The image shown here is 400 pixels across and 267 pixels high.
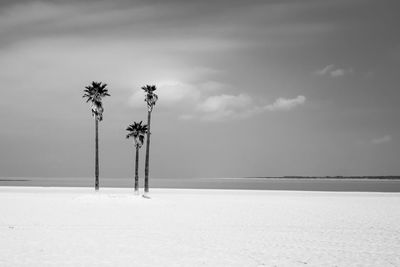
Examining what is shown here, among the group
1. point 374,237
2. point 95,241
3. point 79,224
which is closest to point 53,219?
point 79,224

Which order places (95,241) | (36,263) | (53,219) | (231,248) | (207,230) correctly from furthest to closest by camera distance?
(53,219), (207,230), (95,241), (231,248), (36,263)

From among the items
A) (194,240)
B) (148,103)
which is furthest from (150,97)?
(194,240)

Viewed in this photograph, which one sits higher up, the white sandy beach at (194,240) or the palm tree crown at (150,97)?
the palm tree crown at (150,97)

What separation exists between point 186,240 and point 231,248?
2.38m

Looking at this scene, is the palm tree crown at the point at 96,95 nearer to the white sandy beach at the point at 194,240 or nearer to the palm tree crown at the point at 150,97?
the palm tree crown at the point at 150,97

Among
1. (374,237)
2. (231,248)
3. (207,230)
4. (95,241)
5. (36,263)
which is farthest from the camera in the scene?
(207,230)

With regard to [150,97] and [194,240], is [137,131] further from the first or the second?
[194,240]

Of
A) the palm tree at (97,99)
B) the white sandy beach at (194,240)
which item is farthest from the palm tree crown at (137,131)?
the white sandy beach at (194,240)

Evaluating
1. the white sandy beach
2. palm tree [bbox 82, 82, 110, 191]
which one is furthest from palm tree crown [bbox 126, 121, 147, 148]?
the white sandy beach

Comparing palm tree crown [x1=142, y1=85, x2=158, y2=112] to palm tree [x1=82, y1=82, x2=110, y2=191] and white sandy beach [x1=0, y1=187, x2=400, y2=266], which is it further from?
white sandy beach [x1=0, y1=187, x2=400, y2=266]

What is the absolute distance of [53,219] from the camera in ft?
81.3

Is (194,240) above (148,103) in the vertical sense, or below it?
below

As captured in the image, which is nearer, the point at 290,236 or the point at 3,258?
the point at 3,258

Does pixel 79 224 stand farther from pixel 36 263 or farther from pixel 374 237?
pixel 374 237
